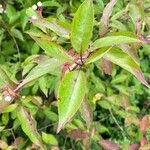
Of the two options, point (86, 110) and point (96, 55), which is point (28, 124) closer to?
point (86, 110)

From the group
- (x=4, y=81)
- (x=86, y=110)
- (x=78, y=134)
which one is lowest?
(x=78, y=134)

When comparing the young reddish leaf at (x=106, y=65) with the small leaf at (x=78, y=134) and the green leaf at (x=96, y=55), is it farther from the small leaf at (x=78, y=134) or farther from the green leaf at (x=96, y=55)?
the small leaf at (x=78, y=134)

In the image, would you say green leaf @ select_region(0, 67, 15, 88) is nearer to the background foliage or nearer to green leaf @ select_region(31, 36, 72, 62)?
the background foliage

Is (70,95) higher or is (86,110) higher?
(70,95)

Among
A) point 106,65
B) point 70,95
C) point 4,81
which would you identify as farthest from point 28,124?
point 70,95

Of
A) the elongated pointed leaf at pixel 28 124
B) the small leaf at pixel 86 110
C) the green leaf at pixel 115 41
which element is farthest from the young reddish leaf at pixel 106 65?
the green leaf at pixel 115 41

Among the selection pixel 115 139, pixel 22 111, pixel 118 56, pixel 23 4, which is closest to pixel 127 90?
pixel 115 139
